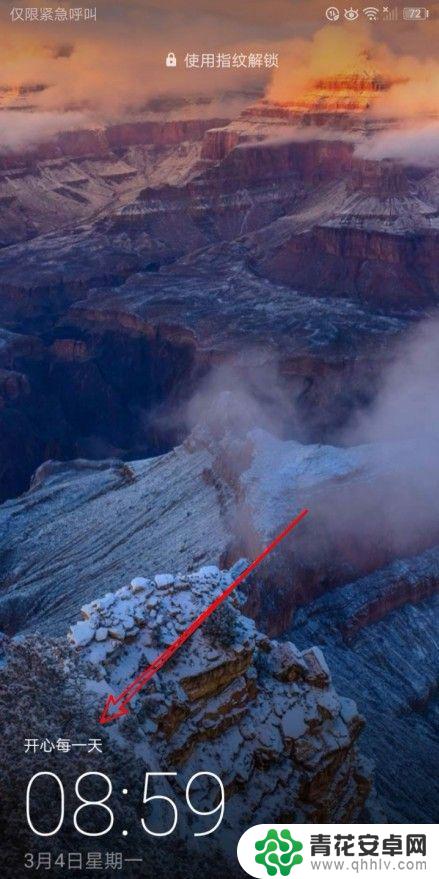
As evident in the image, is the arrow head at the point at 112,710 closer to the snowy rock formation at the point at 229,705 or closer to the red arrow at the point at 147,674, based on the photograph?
the red arrow at the point at 147,674

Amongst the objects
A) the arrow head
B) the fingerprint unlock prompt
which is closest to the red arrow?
the arrow head

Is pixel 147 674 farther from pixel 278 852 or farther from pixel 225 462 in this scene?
pixel 225 462

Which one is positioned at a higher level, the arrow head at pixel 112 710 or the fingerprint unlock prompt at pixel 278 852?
the fingerprint unlock prompt at pixel 278 852

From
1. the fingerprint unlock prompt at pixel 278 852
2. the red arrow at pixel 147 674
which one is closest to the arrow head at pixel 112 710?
the red arrow at pixel 147 674

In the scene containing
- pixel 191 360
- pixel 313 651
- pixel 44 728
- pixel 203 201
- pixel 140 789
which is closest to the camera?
pixel 140 789

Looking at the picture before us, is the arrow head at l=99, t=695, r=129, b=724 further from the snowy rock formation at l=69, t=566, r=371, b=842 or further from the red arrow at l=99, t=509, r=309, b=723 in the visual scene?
the snowy rock formation at l=69, t=566, r=371, b=842

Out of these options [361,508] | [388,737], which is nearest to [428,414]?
[361,508]

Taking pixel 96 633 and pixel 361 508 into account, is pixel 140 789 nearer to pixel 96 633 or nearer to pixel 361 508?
pixel 96 633
